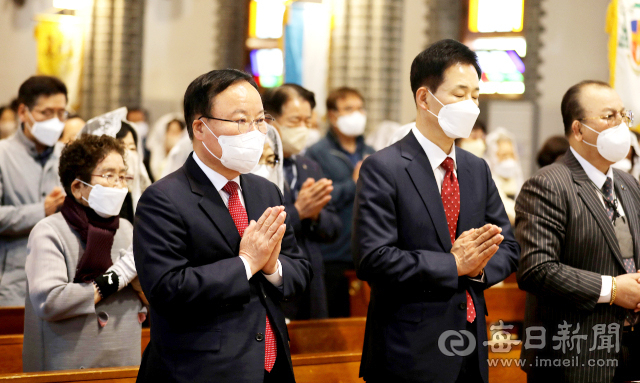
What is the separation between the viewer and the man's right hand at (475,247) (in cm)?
232

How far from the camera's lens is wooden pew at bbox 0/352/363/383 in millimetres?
2525

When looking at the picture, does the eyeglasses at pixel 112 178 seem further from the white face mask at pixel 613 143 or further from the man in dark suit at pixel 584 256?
the white face mask at pixel 613 143

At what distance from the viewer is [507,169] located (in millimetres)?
6738

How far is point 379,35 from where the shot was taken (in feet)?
32.3

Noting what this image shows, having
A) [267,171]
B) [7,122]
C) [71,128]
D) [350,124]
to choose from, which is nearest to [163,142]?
[7,122]

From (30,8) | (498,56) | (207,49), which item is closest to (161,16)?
(207,49)

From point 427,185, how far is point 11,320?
2538mm

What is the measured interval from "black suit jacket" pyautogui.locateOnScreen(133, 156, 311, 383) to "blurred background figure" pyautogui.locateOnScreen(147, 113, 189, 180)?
4.45 metres

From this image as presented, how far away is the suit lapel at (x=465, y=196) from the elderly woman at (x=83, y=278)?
1377mm

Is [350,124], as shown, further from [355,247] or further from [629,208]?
[355,247]

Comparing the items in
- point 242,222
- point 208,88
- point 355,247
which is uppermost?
point 208,88

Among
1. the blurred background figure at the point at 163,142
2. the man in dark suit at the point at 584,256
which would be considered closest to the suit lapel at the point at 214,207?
the man in dark suit at the point at 584,256

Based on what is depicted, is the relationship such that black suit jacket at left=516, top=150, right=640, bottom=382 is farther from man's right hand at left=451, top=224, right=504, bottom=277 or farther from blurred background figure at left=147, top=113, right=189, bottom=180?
blurred background figure at left=147, top=113, right=189, bottom=180

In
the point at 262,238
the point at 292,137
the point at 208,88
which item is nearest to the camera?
the point at 262,238
